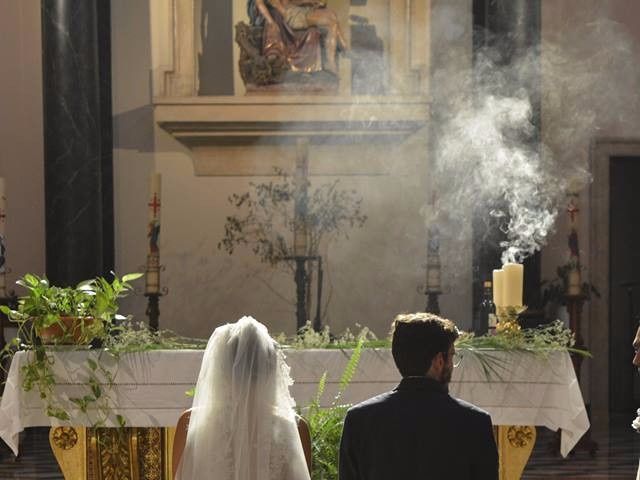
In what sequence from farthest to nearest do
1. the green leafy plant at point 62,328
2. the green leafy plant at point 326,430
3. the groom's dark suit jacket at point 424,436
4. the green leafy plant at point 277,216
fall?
the green leafy plant at point 277,216 → the green leafy plant at point 62,328 → the green leafy plant at point 326,430 → the groom's dark suit jacket at point 424,436

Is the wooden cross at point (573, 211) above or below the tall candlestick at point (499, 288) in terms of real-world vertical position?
above

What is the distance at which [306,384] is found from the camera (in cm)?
484

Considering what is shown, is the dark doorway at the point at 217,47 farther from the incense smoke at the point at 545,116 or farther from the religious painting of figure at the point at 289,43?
the incense smoke at the point at 545,116

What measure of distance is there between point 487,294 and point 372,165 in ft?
9.11

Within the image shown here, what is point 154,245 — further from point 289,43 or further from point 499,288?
point 499,288

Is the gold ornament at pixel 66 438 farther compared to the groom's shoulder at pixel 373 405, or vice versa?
the gold ornament at pixel 66 438

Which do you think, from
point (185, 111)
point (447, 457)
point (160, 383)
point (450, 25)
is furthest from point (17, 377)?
point (450, 25)

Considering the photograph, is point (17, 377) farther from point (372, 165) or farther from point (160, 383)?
point (372, 165)

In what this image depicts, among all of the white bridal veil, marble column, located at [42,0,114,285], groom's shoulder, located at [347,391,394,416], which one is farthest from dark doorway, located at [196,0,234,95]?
groom's shoulder, located at [347,391,394,416]

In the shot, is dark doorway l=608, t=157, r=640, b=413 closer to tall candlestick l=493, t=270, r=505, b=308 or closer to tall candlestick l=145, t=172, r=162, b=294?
tall candlestick l=145, t=172, r=162, b=294

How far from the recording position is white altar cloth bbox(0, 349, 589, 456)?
15.8ft

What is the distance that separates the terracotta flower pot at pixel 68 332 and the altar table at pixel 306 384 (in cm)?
7

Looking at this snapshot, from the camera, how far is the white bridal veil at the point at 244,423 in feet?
9.91

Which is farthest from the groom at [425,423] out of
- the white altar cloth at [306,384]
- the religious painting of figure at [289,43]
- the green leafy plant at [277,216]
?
the religious painting of figure at [289,43]
